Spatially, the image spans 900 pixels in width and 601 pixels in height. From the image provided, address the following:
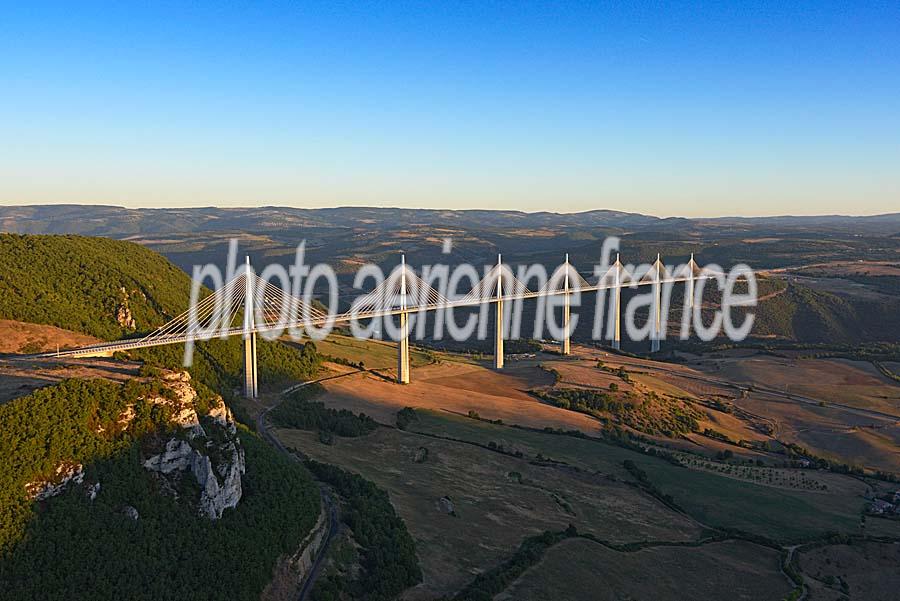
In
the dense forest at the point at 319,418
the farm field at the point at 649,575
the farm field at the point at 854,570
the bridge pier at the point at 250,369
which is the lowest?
the farm field at the point at 854,570

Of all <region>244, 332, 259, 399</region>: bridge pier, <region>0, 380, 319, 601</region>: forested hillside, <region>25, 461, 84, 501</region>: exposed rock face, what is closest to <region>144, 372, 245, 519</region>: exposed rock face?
<region>0, 380, 319, 601</region>: forested hillside

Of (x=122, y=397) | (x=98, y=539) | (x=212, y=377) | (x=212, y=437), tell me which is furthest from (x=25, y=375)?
(x=212, y=377)

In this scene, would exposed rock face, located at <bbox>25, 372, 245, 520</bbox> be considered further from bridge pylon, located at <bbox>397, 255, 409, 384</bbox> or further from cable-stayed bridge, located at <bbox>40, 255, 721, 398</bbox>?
bridge pylon, located at <bbox>397, 255, 409, 384</bbox>

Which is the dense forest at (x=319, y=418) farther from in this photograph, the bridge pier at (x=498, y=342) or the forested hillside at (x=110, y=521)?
the bridge pier at (x=498, y=342)

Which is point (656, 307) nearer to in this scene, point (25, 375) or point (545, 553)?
point (545, 553)

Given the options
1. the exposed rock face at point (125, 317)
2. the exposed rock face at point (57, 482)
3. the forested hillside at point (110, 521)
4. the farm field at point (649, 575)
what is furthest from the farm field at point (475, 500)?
the exposed rock face at point (125, 317)

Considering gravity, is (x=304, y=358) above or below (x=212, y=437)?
below
